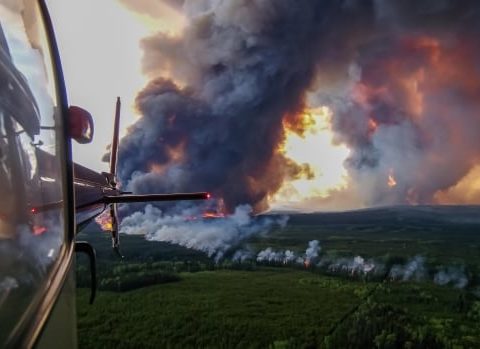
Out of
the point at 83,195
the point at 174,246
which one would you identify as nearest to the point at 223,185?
the point at 174,246

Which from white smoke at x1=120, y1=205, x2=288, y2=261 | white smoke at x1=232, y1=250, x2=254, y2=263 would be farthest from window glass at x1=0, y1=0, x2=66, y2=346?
white smoke at x1=120, y1=205, x2=288, y2=261

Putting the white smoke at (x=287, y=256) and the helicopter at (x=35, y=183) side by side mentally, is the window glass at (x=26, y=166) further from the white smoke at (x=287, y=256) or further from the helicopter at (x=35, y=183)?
the white smoke at (x=287, y=256)

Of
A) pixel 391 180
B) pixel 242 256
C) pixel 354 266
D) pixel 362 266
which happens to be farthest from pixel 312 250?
pixel 391 180

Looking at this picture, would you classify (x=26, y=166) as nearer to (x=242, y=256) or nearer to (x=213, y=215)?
(x=242, y=256)

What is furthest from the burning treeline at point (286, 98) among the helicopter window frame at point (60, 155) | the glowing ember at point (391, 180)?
the helicopter window frame at point (60, 155)

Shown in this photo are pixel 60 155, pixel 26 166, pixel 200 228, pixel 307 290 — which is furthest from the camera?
pixel 200 228

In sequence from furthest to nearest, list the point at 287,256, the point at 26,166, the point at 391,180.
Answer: the point at 391,180 → the point at 287,256 → the point at 26,166
